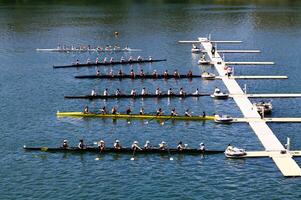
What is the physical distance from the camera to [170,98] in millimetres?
79625

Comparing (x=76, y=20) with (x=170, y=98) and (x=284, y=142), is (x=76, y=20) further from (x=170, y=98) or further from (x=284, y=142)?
(x=284, y=142)

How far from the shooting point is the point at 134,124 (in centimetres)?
6856

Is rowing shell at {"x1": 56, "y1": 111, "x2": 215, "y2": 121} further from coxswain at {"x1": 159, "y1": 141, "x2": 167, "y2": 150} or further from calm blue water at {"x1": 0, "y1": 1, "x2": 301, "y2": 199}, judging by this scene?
coxswain at {"x1": 159, "y1": 141, "x2": 167, "y2": 150}

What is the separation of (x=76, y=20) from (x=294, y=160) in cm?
11413

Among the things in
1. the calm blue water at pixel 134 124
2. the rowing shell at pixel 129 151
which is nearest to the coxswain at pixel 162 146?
the rowing shell at pixel 129 151

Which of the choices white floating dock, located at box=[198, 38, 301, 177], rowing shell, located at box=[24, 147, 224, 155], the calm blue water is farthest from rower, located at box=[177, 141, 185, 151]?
white floating dock, located at box=[198, 38, 301, 177]

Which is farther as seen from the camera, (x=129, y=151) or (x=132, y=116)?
(x=132, y=116)

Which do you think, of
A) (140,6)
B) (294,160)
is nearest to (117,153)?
(294,160)

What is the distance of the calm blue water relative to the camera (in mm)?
51719

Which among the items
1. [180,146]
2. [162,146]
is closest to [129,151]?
[162,146]

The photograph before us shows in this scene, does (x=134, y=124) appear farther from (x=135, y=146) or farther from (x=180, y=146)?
(x=180, y=146)

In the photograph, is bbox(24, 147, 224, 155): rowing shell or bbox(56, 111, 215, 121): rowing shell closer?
bbox(24, 147, 224, 155): rowing shell

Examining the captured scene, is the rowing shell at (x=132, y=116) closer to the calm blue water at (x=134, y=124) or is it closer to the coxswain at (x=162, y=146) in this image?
the calm blue water at (x=134, y=124)

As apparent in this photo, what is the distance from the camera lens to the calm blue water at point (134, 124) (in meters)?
51.7
